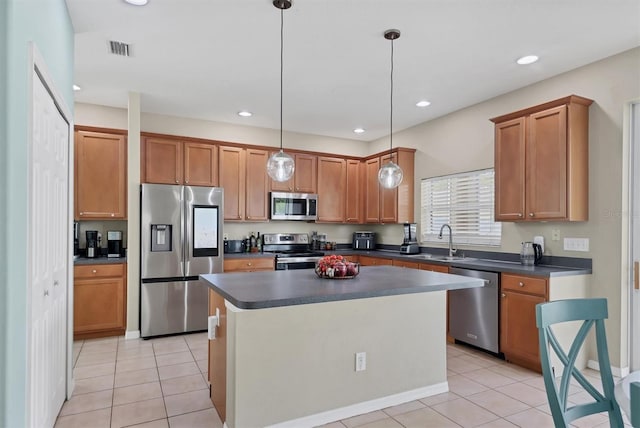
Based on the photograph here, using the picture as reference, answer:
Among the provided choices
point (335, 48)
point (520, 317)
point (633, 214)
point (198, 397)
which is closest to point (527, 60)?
point (633, 214)

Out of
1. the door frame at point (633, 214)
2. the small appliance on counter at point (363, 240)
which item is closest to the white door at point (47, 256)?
the door frame at point (633, 214)

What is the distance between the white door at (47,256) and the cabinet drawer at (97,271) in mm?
1616

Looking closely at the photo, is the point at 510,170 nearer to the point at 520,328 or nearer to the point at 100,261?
the point at 520,328

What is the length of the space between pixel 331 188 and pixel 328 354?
3804mm

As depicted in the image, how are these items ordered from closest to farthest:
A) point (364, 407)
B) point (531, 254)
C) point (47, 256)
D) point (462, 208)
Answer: point (47, 256)
point (364, 407)
point (531, 254)
point (462, 208)

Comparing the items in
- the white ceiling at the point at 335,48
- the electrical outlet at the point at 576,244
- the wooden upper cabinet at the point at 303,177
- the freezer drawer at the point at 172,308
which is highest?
the white ceiling at the point at 335,48

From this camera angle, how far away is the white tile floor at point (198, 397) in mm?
2516

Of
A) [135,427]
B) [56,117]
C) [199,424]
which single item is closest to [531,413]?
[199,424]

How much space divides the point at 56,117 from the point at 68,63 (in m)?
0.66

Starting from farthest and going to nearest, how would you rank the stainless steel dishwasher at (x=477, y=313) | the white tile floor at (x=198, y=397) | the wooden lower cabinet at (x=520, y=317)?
the stainless steel dishwasher at (x=477, y=313) < the wooden lower cabinet at (x=520, y=317) < the white tile floor at (x=198, y=397)

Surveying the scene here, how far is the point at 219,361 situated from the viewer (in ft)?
8.44

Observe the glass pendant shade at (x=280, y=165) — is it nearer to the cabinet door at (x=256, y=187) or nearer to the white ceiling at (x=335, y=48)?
the white ceiling at (x=335, y=48)

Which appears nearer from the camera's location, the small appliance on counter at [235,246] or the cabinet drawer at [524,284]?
the cabinet drawer at [524,284]

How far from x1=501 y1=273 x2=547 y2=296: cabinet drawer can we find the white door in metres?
3.50
